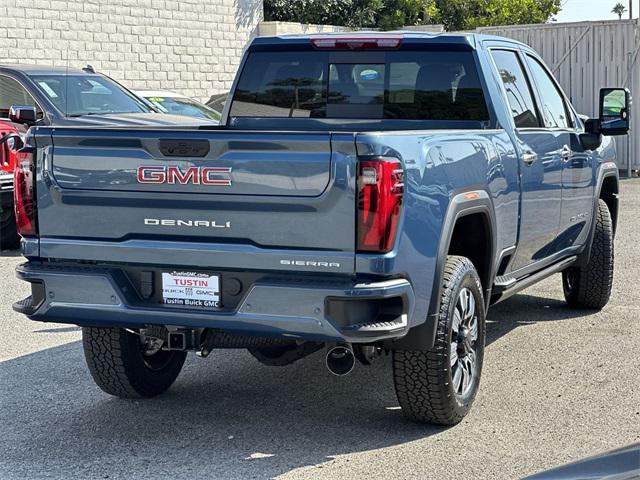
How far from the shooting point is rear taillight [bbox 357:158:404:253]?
494 centimetres

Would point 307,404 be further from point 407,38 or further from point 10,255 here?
point 10,255

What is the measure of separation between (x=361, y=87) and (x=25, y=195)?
2410 mm

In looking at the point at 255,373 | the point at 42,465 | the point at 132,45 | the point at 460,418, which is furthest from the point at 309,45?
the point at 132,45

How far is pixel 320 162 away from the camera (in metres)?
4.98

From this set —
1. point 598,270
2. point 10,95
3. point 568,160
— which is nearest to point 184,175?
point 568,160

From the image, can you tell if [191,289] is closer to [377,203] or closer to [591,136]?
[377,203]

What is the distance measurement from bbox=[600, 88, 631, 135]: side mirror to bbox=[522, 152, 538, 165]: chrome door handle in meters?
1.22

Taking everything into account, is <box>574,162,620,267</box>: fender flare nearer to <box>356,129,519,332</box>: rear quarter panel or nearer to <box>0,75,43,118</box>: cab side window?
<box>356,129,519,332</box>: rear quarter panel

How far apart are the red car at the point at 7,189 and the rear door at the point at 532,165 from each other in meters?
6.26

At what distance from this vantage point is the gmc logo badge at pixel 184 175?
17.0 ft

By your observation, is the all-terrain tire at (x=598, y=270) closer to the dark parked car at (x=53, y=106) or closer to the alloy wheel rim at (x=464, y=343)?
the alloy wheel rim at (x=464, y=343)

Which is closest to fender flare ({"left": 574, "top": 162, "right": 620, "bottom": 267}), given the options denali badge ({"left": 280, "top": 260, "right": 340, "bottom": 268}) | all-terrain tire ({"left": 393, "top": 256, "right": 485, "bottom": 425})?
all-terrain tire ({"left": 393, "top": 256, "right": 485, "bottom": 425})

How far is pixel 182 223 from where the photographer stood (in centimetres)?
531

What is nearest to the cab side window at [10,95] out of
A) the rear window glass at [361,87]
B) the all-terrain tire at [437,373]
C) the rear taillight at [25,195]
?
the rear window glass at [361,87]
